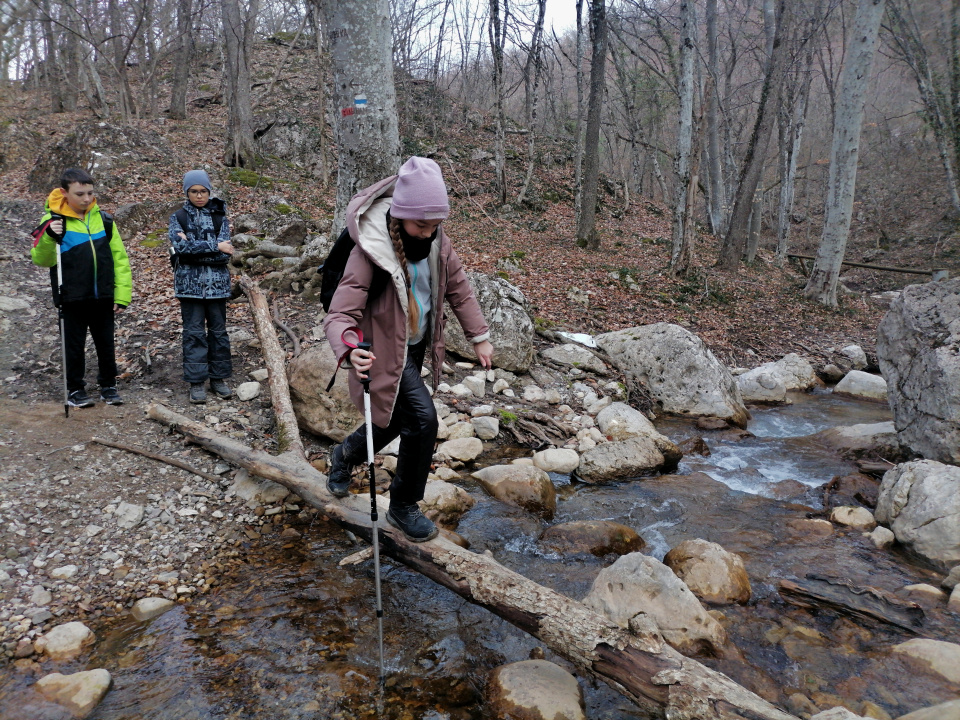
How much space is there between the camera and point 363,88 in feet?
20.1

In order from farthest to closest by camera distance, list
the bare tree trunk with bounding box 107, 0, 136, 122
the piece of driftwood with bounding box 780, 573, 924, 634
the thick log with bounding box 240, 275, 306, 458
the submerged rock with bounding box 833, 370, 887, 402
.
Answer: the bare tree trunk with bounding box 107, 0, 136, 122, the submerged rock with bounding box 833, 370, 887, 402, the thick log with bounding box 240, 275, 306, 458, the piece of driftwood with bounding box 780, 573, 924, 634

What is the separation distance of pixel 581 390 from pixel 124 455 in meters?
5.18

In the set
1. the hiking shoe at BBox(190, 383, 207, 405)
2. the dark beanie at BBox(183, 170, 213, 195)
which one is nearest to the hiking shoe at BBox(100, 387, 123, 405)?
the hiking shoe at BBox(190, 383, 207, 405)

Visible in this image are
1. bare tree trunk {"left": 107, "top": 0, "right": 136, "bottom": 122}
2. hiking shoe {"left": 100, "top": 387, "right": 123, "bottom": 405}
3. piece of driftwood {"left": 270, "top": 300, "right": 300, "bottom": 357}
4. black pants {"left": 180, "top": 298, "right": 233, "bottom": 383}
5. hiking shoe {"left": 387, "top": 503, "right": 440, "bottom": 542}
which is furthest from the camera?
bare tree trunk {"left": 107, "top": 0, "right": 136, "bottom": 122}

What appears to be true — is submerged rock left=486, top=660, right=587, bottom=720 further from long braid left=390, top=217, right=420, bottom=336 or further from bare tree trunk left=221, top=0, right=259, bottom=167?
bare tree trunk left=221, top=0, right=259, bottom=167

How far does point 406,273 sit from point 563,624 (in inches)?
81.7

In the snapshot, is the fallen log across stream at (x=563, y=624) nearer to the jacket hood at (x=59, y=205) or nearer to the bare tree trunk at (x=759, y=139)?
the jacket hood at (x=59, y=205)

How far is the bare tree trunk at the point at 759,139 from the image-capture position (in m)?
14.8

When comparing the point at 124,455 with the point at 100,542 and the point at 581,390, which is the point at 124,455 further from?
the point at 581,390

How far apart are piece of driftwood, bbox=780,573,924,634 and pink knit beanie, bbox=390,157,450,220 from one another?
354cm

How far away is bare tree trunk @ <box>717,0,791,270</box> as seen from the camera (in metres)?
14.8

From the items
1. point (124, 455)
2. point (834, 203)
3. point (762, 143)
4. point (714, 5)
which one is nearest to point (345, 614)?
point (124, 455)

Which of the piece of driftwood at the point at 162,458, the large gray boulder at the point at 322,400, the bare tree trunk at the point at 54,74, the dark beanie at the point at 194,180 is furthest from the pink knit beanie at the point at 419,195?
the bare tree trunk at the point at 54,74

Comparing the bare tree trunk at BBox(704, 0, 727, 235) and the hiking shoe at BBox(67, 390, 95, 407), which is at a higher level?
the bare tree trunk at BBox(704, 0, 727, 235)
